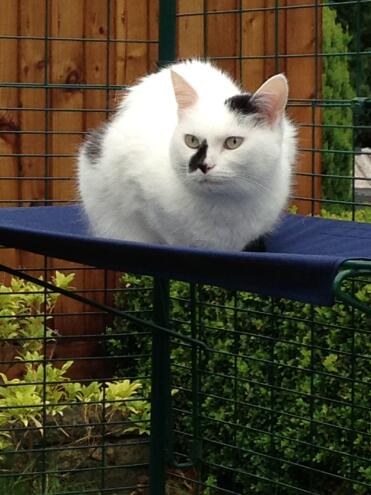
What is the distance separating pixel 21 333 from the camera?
3.54 m

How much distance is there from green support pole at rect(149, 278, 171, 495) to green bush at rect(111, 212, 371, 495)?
0.89ft

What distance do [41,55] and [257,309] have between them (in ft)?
4.00

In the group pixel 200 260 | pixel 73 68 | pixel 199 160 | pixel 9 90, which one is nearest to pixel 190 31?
pixel 73 68

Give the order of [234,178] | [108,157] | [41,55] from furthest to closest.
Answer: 1. [41,55]
2. [108,157]
3. [234,178]

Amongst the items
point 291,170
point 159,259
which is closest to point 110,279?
point 291,170

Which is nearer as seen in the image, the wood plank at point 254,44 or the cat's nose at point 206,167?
the cat's nose at point 206,167

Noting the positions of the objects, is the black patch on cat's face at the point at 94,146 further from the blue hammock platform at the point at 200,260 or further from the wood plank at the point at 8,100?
the wood plank at the point at 8,100

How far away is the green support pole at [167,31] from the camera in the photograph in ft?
9.39

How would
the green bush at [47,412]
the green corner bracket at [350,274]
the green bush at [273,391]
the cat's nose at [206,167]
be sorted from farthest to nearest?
the green bush at [47,412] < the green bush at [273,391] < the cat's nose at [206,167] < the green corner bracket at [350,274]

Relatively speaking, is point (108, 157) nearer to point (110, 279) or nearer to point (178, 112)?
point (178, 112)

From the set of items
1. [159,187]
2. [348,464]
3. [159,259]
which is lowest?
[348,464]

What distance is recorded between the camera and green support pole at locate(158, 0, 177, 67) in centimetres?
286

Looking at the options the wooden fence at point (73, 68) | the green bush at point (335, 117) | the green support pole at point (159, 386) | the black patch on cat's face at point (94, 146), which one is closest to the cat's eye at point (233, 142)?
the black patch on cat's face at point (94, 146)

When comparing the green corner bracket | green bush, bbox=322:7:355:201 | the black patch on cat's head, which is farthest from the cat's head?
green bush, bbox=322:7:355:201
